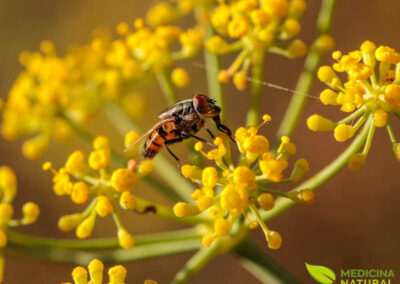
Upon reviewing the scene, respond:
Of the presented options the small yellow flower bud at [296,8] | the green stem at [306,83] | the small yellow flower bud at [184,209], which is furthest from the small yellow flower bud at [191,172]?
the small yellow flower bud at [296,8]

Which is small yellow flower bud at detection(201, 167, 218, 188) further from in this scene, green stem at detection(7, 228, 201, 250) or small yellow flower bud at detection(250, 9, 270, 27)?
small yellow flower bud at detection(250, 9, 270, 27)

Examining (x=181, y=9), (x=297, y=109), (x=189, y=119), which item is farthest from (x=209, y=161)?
(x=181, y=9)

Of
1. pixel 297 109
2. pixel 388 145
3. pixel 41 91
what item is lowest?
pixel 297 109

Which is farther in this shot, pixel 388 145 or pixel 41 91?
pixel 388 145

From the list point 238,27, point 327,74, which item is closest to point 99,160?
point 238,27

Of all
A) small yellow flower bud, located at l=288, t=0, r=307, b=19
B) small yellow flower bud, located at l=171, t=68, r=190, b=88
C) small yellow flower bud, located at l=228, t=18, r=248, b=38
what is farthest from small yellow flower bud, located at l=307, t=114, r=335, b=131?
small yellow flower bud, located at l=171, t=68, r=190, b=88

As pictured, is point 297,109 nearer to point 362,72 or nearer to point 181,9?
point 362,72

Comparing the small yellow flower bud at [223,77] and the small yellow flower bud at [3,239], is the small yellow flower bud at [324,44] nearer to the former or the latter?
the small yellow flower bud at [223,77]
